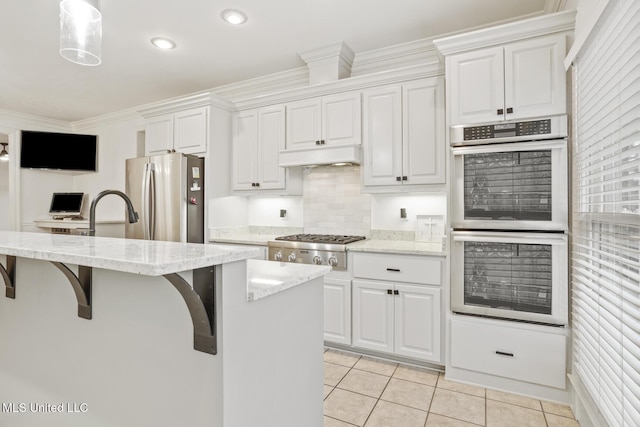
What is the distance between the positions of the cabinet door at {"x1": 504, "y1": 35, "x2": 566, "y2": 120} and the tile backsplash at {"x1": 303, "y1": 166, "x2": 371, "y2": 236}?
1494mm

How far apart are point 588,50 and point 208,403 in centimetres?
230

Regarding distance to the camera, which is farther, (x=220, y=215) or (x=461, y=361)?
(x=220, y=215)

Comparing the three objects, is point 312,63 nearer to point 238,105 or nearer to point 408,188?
point 238,105

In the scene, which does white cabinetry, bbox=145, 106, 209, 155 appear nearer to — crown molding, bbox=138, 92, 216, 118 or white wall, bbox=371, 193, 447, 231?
crown molding, bbox=138, 92, 216, 118

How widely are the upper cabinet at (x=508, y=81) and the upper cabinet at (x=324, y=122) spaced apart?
877 mm

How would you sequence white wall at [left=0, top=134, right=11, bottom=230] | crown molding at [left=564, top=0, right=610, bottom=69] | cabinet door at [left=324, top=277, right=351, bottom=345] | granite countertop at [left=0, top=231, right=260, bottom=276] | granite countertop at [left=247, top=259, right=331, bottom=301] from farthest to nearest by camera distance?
1. white wall at [left=0, top=134, right=11, bottom=230]
2. cabinet door at [left=324, top=277, right=351, bottom=345]
3. crown molding at [left=564, top=0, right=610, bottom=69]
4. granite countertop at [left=247, top=259, right=331, bottom=301]
5. granite countertop at [left=0, top=231, right=260, bottom=276]

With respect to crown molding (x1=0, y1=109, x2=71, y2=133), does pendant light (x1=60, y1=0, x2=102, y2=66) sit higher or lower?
lower

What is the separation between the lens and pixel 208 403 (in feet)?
3.17

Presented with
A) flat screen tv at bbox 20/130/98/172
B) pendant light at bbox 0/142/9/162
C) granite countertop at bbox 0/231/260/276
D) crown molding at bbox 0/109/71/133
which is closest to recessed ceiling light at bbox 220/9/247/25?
granite countertop at bbox 0/231/260/276

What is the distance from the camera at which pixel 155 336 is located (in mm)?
1086

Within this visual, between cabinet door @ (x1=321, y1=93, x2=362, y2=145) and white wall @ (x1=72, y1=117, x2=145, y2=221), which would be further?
white wall @ (x1=72, y1=117, x2=145, y2=221)

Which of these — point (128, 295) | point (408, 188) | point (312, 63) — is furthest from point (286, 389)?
point (312, 63)

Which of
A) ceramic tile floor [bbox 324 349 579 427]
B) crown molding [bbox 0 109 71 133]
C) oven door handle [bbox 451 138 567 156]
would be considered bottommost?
ceramic tile floor [bbox 324 349 579 427]

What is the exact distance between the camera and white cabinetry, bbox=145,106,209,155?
3.50 metres
